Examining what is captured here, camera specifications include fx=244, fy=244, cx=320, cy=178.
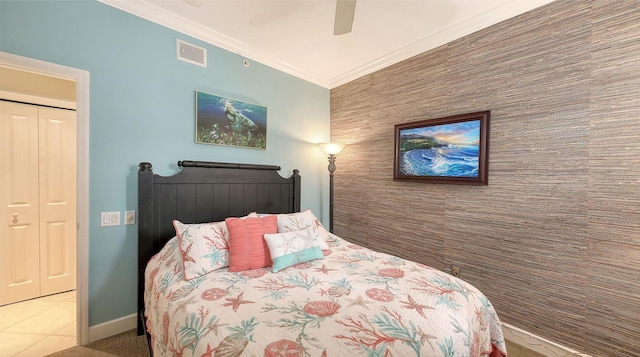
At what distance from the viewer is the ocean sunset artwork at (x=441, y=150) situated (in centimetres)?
221

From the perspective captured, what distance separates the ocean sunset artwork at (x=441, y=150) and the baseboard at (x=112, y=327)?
9.58 ft

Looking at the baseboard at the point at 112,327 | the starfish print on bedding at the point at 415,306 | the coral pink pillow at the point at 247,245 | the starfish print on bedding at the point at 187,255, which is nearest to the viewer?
the starfish print on bedding at the point at 415,306

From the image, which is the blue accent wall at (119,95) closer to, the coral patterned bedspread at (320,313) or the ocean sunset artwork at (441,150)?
the coral patterned bedspread at (320,313)

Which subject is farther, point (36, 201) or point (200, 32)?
point (36, 201)

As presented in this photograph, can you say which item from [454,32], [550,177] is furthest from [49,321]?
[454,32]

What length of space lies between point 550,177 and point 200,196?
295cm

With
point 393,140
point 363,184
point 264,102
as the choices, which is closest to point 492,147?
point 393,140

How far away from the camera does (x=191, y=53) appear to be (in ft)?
7.80

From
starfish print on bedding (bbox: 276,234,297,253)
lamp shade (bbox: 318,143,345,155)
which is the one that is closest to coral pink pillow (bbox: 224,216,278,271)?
starfish print on bedding (bbox: 276,234,297,253)

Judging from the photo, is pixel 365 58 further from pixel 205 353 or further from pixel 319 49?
pixel 205 353

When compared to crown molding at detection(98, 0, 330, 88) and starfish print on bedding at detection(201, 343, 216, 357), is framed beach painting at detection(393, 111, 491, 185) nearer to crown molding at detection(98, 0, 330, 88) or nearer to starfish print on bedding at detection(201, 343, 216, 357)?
crown molding at detection(98, 0, 330, 88)

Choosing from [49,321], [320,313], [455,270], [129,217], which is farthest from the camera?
[455,270]

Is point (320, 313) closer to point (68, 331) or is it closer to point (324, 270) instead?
point (324, 270)

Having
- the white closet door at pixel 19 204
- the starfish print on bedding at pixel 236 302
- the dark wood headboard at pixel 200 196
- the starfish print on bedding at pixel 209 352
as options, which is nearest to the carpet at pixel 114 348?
the dark wood headboard at pixel 200 196
